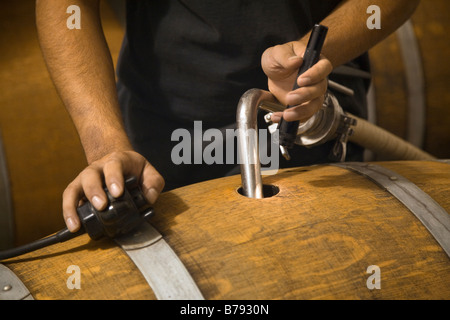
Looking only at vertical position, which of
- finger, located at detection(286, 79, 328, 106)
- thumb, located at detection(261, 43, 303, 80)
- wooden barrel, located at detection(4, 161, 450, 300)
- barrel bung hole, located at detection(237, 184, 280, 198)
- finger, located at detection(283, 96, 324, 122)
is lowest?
wooden barrel, located at detection(4, 161, 450, 300)

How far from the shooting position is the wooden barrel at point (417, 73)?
1.59 meters

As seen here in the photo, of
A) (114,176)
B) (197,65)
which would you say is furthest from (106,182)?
(197,65)

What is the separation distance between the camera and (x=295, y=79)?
2.37 feet

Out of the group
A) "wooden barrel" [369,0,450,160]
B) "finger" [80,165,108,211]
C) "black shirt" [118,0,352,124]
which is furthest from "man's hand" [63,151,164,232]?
"wooden barrel" [369,0,450,160]

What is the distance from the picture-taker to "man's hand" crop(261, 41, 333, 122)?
673 millimetres

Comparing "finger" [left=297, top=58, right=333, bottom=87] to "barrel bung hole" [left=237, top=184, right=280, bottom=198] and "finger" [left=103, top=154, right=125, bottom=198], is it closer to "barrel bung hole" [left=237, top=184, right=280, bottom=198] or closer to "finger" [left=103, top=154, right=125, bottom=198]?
"barrel bung hole" [left=237, top=184, right=280, bottom=198]

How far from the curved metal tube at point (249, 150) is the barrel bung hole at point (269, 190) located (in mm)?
36

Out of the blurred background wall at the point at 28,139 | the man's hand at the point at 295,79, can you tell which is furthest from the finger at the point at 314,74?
the blurred background wall at the point at 28,139

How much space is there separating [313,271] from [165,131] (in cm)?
62

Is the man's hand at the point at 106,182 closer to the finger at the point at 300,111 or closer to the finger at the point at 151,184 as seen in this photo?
the finger at the point at 151,184

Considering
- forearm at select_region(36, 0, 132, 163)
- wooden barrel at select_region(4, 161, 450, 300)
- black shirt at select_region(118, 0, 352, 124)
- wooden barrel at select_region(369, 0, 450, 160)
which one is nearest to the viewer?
wooden barrel at select_region(4, 161, 450, 300)

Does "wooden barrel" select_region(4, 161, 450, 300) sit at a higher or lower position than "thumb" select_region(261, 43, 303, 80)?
lower

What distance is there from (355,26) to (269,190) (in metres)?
0.41

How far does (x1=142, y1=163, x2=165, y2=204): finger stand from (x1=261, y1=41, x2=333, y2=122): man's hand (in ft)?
0.74
